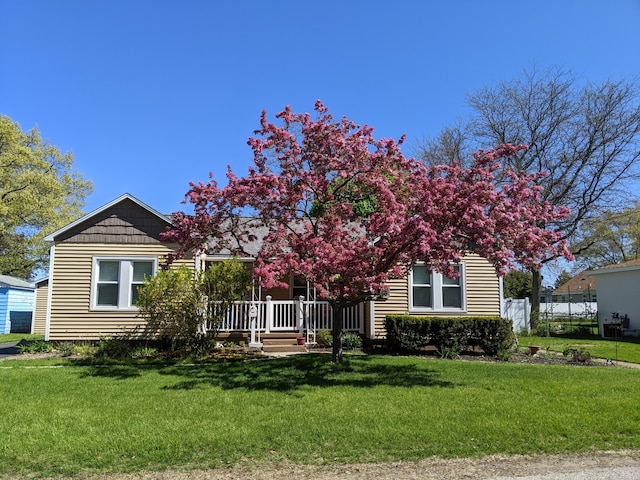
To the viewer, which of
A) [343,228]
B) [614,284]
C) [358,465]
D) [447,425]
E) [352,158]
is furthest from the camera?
[614,284]

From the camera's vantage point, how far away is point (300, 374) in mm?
9383

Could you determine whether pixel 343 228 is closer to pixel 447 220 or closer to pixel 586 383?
pixel 447 220

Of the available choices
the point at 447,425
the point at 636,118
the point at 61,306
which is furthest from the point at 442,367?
the point at 636,118

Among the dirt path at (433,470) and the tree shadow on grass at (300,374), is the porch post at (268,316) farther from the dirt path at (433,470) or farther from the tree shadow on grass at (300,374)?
the dirt path at (433,470)

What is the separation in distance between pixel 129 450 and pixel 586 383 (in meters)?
7.86

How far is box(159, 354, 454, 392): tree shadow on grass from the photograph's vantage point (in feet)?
27.9

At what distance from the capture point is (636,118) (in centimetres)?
2408

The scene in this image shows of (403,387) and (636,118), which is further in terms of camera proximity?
(636,118)

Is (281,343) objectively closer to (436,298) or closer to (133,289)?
(133,289)

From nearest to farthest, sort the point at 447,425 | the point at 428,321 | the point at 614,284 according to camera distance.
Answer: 1. the point at 447,425
2. the point at 428,321
3. the point at 614,284

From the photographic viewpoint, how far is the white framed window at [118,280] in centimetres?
1382

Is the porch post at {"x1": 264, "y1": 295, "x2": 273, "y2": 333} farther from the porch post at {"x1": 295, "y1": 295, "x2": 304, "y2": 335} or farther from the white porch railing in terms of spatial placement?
the porch post at {"x1": 295, "y1": 295, "x2": 304, "y2": 335}

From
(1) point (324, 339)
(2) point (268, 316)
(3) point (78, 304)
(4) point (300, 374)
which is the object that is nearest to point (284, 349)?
(1) point (324, 339)

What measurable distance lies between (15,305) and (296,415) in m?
26.3
